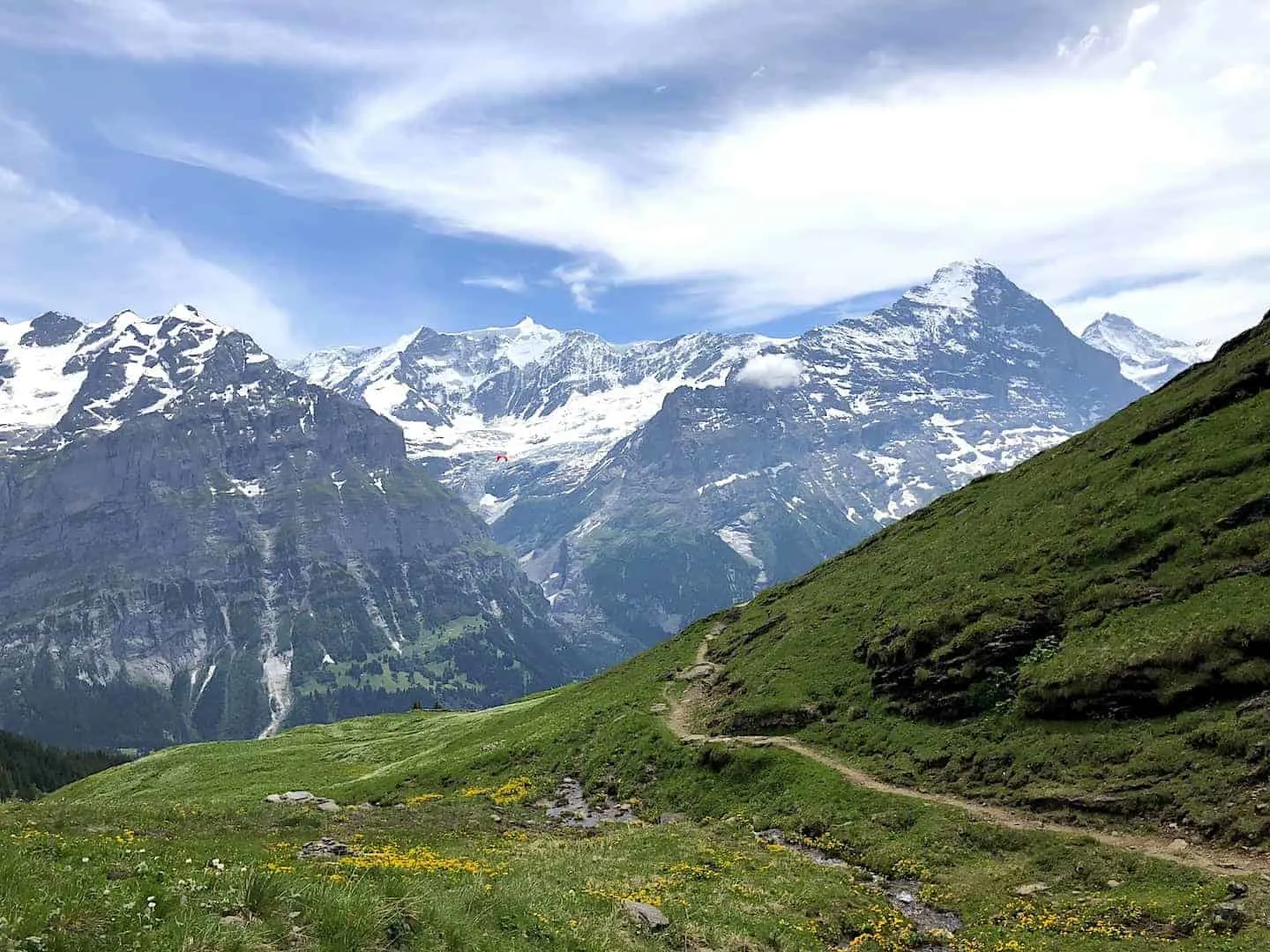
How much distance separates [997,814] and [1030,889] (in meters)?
7.85

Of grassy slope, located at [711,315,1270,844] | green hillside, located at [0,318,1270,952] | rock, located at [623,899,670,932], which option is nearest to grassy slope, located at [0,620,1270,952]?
green hillside, located at [0,318,1270,952]

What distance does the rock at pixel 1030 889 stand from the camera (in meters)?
28.6

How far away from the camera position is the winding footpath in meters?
27.6

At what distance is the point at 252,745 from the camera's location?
3787 inches

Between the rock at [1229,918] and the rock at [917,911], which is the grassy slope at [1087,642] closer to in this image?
the rock at [1229,918]

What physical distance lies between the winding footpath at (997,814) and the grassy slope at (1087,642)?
3.48 ft

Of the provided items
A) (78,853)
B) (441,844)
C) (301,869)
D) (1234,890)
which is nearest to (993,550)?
(1234,890)

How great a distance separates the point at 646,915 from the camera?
73.7 ft

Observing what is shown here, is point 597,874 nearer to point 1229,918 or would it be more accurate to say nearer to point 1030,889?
point 1030,889

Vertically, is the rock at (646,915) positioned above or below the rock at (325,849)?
below

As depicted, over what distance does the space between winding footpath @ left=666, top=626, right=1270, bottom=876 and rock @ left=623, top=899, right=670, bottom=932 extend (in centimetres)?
1979

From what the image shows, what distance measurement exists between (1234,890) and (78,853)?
34343 millimetres

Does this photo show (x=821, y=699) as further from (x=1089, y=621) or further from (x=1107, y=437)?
(x=1107, y=437)

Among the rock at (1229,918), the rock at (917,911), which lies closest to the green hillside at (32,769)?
the rock at (917,911)
